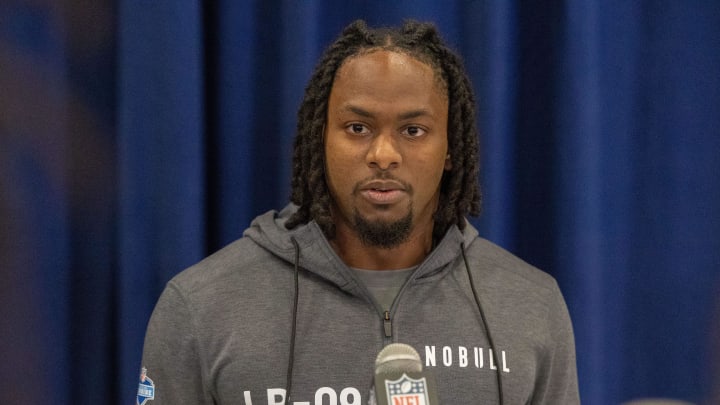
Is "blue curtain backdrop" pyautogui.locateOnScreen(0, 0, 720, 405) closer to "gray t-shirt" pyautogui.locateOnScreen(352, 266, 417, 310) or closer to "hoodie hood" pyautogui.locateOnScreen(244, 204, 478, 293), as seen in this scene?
"hoodie hood" pyautogui.locateOnScreen(244, 204, 478, 293)

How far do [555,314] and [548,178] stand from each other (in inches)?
17.5

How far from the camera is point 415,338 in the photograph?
1.38m

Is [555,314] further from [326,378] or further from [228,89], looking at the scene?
[228,89]

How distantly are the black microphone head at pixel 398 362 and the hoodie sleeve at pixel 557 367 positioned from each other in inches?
20.7

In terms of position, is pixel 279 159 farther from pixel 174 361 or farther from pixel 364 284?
pixel 174 361

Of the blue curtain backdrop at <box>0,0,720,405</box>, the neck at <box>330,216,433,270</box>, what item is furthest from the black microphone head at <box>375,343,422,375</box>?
the blue curtain backdrop at <box>0,0,720,405</box>

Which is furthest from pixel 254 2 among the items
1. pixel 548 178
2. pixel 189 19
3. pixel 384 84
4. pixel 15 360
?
pixel 15 360

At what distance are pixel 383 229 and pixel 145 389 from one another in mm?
492

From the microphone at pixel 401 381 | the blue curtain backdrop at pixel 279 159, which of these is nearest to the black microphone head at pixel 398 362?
the microphone at pixel 401 381

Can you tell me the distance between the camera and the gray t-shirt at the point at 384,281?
4.69ft

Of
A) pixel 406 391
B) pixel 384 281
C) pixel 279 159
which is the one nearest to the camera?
pixel 406 391

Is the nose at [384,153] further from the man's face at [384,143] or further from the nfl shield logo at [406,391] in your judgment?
the nfl shield logo at [406,391]

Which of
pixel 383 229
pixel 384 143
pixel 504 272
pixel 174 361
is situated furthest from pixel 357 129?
pixel 174 361

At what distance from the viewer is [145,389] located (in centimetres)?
137
